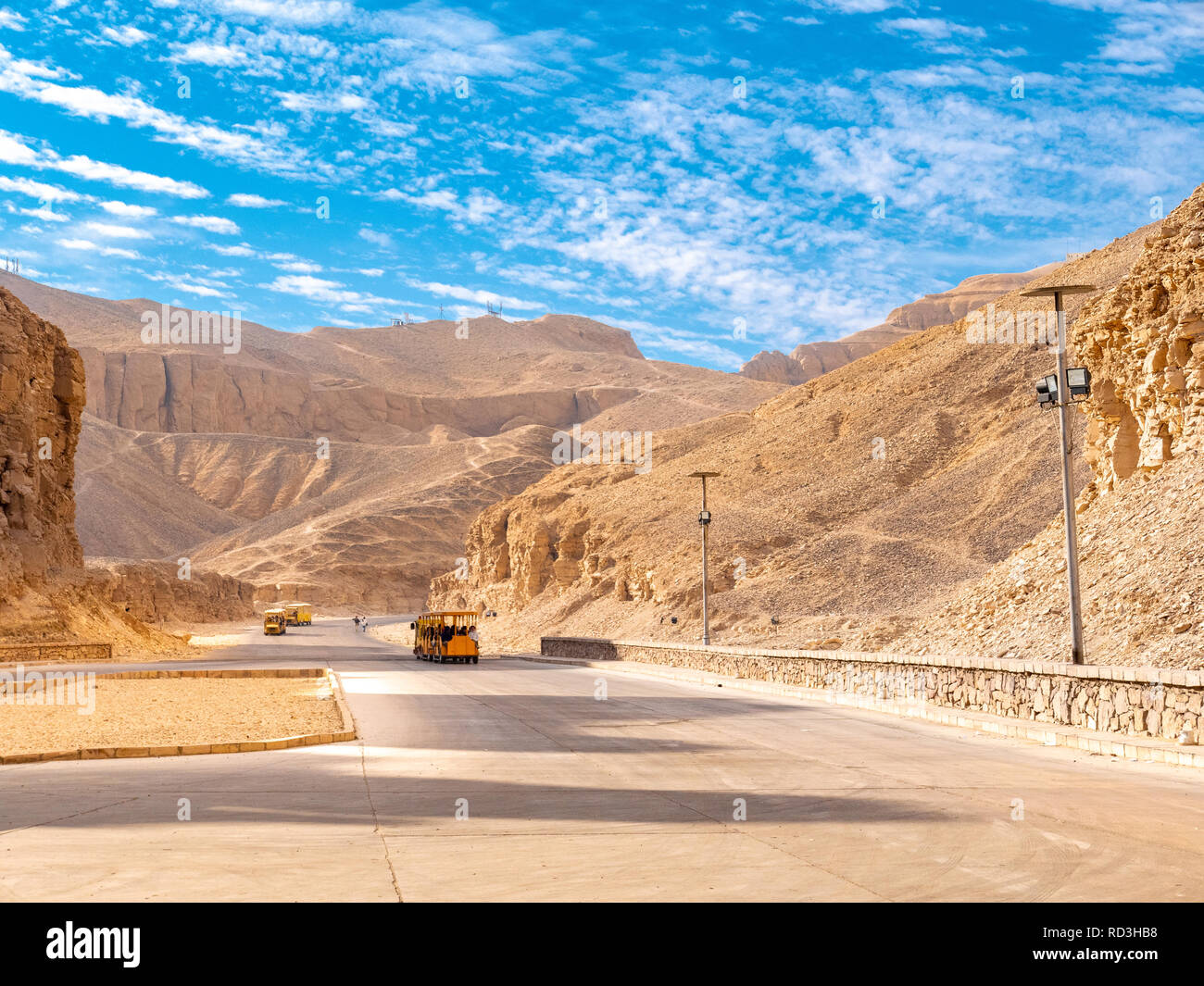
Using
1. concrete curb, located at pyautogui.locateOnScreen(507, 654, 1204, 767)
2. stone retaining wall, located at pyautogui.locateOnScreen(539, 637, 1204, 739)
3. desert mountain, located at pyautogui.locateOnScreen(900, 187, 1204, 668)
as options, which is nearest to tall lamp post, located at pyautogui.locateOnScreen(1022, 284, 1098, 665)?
stone retaining wall, located at pyautogui.locateOnScreen(539, 637, 1204, 739)

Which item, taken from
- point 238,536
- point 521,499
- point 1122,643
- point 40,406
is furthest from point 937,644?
point 238,536

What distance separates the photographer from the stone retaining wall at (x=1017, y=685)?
14.0 m

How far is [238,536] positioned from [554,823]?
5357 inches

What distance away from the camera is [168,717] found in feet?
66.3

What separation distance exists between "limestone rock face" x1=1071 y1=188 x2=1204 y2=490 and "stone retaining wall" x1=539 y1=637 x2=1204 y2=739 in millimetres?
10061

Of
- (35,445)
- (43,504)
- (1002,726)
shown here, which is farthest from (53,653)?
(1002,726)

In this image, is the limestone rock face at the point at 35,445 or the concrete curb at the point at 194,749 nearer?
the concrete curb at the point at 194,749

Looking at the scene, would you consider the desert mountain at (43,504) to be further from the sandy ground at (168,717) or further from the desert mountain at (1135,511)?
the desert mountain at (1135,511)

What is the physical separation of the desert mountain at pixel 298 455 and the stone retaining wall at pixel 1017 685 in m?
98.8

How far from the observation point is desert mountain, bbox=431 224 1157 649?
47312 mm

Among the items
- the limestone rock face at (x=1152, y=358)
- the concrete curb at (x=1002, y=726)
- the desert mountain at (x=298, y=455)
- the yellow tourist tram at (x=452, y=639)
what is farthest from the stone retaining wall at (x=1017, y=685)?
the desert mountain at (x=298, y=455)

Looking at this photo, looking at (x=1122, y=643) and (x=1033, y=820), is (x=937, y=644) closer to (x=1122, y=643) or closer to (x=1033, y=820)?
(x=1122, y=643)

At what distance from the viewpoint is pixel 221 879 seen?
264 inches

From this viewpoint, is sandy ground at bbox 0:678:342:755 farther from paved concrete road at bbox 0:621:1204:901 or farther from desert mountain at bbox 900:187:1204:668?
desert mountain at bbox 900:187:1204:668
